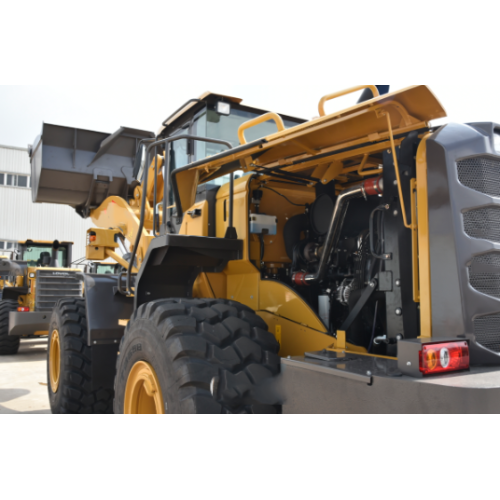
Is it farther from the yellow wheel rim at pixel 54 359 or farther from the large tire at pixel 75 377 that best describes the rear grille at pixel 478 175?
the yellow wheel rim at pixel 54 359

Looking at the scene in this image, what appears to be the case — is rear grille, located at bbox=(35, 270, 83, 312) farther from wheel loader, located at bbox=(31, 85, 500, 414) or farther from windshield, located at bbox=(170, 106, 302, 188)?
windshield, located at bbox=(170, 106, 302, 188)

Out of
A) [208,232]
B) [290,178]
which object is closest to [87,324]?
[208,232]

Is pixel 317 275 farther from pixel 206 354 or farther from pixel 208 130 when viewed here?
pixel 208 130

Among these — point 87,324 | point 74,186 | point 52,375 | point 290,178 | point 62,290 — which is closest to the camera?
point 290,178

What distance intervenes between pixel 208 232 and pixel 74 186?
313 centimetres

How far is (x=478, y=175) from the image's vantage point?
2191 millimetres

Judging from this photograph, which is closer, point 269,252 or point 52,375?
point 269,252

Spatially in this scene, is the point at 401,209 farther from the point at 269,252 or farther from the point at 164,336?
the point at 164,336

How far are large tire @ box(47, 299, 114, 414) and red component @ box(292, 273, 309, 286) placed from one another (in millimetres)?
2480

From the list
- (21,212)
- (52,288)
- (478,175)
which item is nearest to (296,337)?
(478,175)

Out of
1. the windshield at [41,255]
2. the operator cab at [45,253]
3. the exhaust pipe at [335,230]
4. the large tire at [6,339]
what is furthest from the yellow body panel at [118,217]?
the windshield at [41,255]

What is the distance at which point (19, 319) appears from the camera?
10250 mm

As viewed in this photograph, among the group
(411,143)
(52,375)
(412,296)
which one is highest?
(411,143)

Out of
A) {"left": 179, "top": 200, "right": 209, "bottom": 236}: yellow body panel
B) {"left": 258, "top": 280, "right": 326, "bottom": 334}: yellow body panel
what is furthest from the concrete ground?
{"left": 258, "top": 280, "right": 326, "bottom": 334}: yellow body panel
